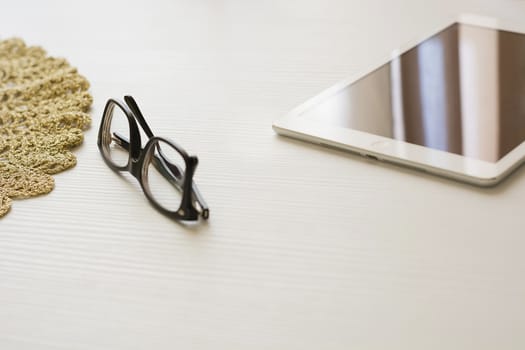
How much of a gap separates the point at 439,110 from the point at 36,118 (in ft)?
1.32

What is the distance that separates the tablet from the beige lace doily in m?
0.21

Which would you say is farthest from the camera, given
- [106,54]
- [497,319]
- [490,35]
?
[106,54]

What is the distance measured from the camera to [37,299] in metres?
0.60

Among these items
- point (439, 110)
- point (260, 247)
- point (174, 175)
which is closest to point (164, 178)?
point (174, 175)

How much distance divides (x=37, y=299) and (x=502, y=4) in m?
0.64

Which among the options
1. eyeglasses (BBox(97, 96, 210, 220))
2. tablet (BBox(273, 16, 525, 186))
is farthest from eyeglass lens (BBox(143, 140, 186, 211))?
tablet (BBox(273, 16, 525, 186))

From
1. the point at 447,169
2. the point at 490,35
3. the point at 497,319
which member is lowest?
the point at 497,319

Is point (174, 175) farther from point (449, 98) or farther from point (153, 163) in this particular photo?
point (449, 98)

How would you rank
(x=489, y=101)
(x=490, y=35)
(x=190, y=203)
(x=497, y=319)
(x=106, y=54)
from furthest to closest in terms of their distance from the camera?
(x=106, y=54)
(x=490, y=35)
(x=489, y=101)
(x=190, y=203)
(x=497, y=319)

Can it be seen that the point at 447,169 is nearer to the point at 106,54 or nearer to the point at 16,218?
the point at 16,218

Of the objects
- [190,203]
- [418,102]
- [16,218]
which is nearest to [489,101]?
[418,102]

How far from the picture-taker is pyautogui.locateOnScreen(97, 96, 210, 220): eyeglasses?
2.17 ft

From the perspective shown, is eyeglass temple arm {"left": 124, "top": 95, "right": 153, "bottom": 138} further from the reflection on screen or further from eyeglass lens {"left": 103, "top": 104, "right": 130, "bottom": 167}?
the reflection on screen

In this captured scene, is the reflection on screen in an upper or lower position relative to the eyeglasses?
upper
